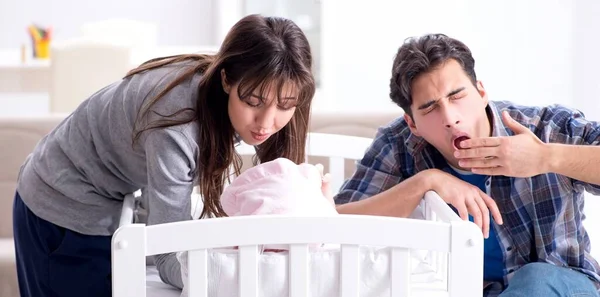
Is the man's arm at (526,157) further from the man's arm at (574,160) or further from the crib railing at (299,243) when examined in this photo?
the crib railing at (299,243)

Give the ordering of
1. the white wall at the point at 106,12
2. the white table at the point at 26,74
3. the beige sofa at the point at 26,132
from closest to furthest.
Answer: the beige sofa at the point at 26,132
the white table at the point at 26,74
the white wall at the point at 106,12

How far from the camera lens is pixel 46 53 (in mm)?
4969

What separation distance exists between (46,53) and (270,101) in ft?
12.3

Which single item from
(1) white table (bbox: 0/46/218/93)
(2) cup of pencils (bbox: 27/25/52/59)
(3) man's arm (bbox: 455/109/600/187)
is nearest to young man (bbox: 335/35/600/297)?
(3) man's arm (bbox: 455/109/600/187)

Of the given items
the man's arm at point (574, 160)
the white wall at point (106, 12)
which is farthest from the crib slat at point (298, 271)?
the white wall at point (106, 12)

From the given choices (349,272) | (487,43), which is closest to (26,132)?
(349,272)

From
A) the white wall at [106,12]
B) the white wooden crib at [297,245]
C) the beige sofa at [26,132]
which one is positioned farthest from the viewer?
the white wall at [106,12]

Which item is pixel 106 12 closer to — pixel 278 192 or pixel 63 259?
pixel 63 259

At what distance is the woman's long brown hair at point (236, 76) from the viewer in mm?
1490

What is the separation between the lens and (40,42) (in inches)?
196

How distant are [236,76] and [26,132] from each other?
120 cm

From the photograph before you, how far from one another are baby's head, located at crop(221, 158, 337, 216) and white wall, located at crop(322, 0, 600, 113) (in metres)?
2.36

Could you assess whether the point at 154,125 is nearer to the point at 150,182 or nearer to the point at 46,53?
the point at 150,182

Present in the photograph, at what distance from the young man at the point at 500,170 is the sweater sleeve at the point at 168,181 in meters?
0.35
